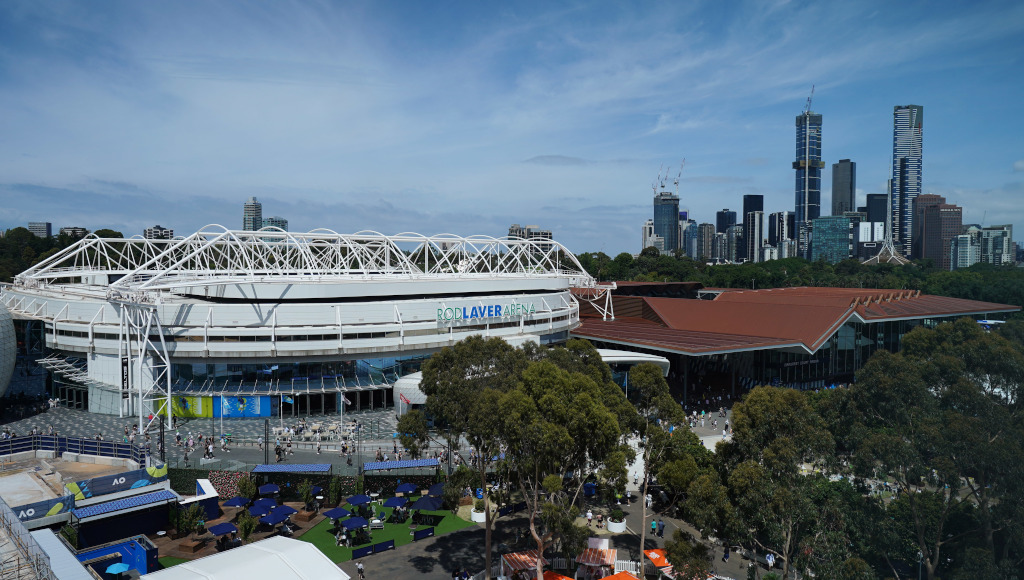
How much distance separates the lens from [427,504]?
3334 centimetres

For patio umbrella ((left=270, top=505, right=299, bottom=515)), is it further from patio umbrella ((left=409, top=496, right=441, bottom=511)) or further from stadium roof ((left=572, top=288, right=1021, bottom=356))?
stadium roof ((left=572, top=288, right=1021, bottom=356))

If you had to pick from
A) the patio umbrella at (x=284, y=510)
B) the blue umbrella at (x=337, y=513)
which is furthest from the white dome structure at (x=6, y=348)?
the blue umbrella at (x=337, y=513)

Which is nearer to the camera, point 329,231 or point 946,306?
point 329,231

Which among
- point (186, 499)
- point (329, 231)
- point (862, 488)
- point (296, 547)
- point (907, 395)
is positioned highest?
point (329, 231)

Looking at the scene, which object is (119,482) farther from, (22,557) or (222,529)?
(22,557)

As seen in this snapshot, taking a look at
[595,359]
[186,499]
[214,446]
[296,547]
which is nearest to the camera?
[296,547]

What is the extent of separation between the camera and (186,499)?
3388cm

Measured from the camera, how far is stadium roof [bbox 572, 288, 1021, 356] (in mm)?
59781

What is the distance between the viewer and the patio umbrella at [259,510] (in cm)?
3231

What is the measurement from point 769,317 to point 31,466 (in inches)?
2462

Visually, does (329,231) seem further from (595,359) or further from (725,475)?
(725,475)

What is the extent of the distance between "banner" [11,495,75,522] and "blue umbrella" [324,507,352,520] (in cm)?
1150

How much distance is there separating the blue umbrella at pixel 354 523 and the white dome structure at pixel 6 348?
34188 millimetres

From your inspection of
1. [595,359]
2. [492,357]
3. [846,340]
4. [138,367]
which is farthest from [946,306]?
[138,367]
